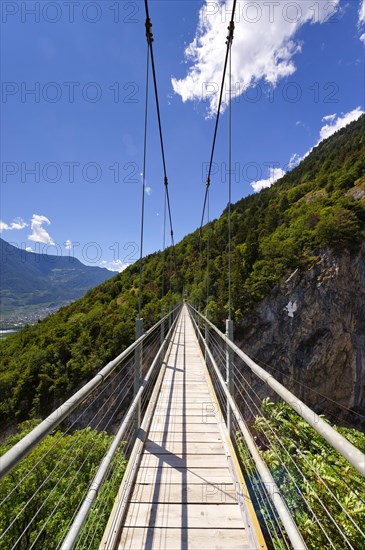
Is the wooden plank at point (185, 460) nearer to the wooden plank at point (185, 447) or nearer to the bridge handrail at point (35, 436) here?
the wooden plank at point (185, 447)

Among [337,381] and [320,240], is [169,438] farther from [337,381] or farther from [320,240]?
[320,240]

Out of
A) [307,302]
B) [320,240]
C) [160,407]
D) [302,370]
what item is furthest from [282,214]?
[160,407]

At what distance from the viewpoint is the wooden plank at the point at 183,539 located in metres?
1.71

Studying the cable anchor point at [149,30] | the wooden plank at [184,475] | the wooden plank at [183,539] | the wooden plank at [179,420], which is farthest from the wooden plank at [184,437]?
the cable anchor point at [149,30]

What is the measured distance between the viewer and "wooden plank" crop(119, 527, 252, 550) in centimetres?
171

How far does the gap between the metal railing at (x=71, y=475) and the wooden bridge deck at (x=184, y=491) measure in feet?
0.93

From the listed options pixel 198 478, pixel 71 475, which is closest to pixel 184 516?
pixel 198 478

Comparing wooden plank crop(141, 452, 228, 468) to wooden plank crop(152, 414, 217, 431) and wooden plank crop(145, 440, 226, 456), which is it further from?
wooden plank crop(152, 414, 217, 431)

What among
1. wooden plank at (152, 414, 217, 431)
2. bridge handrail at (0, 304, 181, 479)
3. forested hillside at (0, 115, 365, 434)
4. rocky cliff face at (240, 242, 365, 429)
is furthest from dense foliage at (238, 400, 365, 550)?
rocky cliff face at (240, 242, 365, 429)

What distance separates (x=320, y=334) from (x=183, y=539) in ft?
70.1

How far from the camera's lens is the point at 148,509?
1.98 metres

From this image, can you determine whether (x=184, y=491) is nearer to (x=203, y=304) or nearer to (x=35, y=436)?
(x=35, y=436)

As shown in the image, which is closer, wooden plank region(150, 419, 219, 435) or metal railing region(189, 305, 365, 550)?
metal railing region(189, 305, 365, 550)

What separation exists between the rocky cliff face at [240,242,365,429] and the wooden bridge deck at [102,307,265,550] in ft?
60.2
